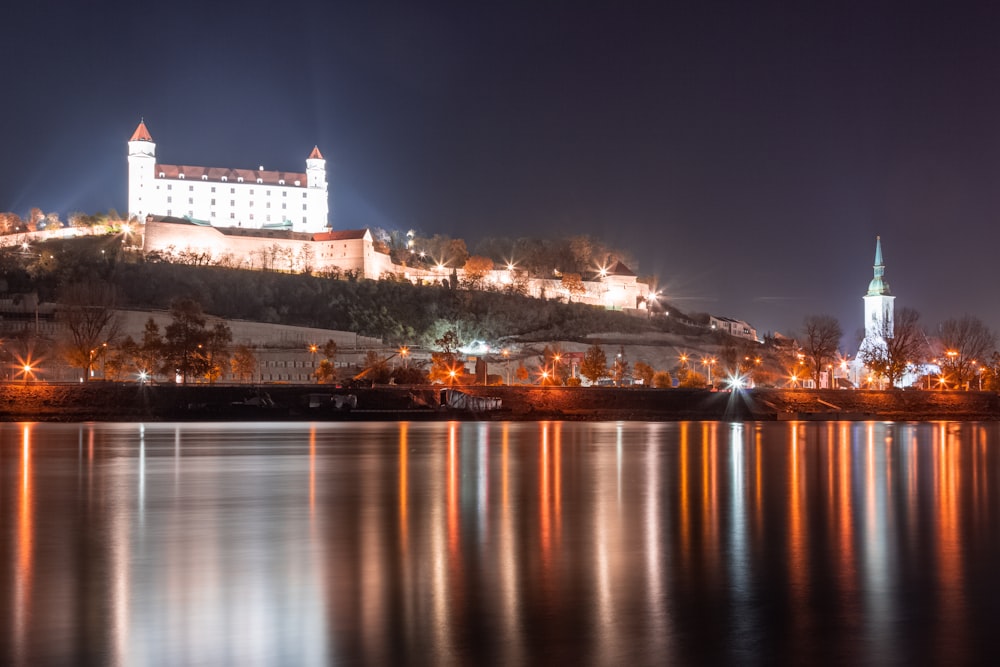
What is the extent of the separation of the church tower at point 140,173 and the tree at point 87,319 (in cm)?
3024

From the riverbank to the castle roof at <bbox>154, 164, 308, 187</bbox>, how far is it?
211 feet

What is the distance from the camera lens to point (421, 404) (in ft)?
160

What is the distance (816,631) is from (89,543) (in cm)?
779

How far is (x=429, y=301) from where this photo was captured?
303ft

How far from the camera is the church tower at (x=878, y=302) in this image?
90500 mm

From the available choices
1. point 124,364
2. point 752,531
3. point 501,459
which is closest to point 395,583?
point 752,531

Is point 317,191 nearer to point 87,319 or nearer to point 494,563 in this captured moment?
point 87,319

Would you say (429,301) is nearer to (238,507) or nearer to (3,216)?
(3,216)

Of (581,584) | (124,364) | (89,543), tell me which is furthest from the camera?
(124,364)

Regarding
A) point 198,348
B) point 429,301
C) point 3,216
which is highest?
point 3,216

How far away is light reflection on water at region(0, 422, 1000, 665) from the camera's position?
6.67 metres

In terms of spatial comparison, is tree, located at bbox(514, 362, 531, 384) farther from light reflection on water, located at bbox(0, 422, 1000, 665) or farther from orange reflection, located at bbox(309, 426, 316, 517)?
light reflection on water, located at bbox(0, 422, 1000, 665)

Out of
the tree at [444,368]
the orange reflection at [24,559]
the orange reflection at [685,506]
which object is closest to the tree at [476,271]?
the tree at [444,368]

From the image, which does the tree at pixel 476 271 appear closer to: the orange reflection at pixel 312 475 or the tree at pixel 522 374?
the tree at pixel 522 374
